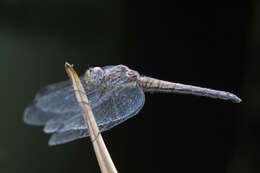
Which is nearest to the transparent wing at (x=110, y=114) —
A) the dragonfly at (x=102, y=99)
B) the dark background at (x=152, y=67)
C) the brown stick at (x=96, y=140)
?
the dragonfly at (x=102, y=99)

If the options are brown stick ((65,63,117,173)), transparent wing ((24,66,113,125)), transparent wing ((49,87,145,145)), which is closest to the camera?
brown stick ((65,63,117,173))

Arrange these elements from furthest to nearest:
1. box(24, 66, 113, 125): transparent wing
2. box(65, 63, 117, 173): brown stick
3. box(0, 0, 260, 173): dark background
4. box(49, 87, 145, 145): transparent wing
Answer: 1. box(0, 0, 260, 173): dark background
2. box(24, 66, 113, 125): transparent wing
3. box(49, 87, 145, 145): transparent wing
4. box(65, 63, 117, 173): brown stick

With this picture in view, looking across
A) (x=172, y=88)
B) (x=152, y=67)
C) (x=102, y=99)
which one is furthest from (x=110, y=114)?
(x=152, y=67)

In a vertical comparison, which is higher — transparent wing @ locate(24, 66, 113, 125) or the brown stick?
the brown stick

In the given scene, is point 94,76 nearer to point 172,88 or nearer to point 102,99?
point 102,99

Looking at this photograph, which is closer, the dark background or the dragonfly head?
the dragonfly head

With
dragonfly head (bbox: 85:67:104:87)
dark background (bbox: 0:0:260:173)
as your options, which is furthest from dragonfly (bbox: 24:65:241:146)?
dark background (bbox: 0:0:260:173)

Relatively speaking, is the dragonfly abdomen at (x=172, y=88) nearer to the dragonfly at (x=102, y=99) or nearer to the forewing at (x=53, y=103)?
the dragonfly at (x=102, y=99)

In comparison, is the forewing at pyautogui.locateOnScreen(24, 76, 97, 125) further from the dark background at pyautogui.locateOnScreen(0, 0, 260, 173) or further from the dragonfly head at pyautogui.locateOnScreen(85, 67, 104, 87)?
the dark background at pyautogui.locateOnScreen(0, 0, 260, 173)
